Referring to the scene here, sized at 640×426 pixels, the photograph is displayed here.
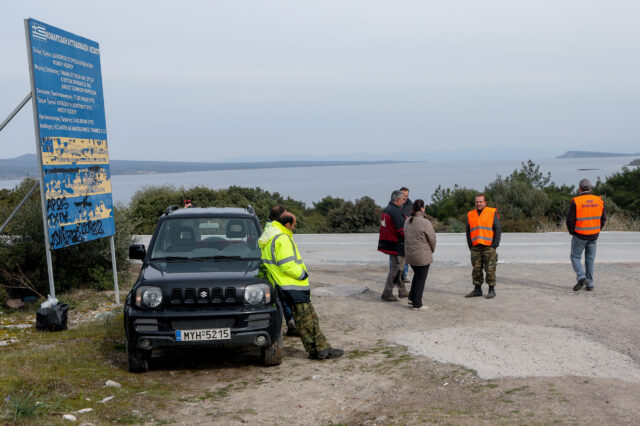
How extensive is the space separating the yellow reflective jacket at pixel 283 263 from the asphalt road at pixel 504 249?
27.8 feet

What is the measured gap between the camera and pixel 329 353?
279 inches

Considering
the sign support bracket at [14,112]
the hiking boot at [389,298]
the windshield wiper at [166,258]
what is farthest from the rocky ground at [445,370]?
the sign support bracket at [14,112]

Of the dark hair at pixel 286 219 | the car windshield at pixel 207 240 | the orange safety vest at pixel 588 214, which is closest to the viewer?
the dark hair at pixel 286 219

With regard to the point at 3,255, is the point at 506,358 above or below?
below

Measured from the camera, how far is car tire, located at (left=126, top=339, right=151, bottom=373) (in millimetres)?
6496

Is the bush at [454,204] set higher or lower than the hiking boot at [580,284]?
higher

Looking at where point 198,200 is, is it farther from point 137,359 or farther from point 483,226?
point 137,359

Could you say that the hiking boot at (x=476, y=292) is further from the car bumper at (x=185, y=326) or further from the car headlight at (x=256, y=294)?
the car bumper at (x=185, y=326)

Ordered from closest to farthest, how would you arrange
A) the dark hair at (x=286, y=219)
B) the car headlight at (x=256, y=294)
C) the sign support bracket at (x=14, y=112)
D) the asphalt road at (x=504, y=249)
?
1. the car headlight at (x=256, y=294)
2. the dark hair at (x=286, y=219)
3. the sign support bracket at (x=14, y=112)
4. the asphalt road at (x=504, y=249)

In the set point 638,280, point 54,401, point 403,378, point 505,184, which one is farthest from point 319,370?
point 505,184

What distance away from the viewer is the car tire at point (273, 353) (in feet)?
22.4

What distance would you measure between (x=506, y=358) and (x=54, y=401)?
14.9 ft

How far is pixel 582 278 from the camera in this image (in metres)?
10.7

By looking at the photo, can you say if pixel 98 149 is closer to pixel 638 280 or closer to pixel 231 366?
pixel 231 366
